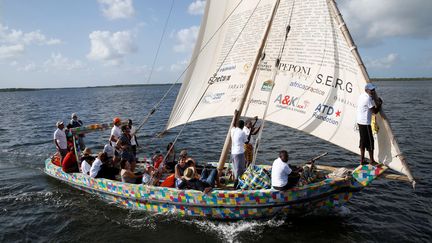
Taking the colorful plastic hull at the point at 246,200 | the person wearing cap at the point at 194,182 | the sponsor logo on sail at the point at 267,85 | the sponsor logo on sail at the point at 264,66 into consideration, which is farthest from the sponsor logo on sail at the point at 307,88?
the person wearing cap at the point at 194,182

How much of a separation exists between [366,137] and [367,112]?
705 millimetres

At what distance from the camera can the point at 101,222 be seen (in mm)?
11766

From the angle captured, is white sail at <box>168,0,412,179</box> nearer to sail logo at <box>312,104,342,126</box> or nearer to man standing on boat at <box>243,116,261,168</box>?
sail logo at <box>312,104,342,126</box>

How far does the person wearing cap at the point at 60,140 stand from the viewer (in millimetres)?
15298

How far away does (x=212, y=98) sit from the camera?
41.3ft

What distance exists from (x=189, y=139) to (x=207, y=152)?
16.1 feet

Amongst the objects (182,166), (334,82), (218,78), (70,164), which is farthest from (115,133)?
(334,82)

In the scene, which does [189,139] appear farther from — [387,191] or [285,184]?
[285,184]

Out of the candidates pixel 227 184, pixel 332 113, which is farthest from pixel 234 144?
pixel 332 113

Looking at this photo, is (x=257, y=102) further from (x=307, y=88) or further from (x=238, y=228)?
(x=238, y=228)

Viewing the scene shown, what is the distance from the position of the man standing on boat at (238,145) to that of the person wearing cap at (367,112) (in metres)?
3.48

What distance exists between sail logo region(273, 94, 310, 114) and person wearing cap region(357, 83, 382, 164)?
1.75 metres

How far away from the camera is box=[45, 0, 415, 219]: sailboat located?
30.8 ft

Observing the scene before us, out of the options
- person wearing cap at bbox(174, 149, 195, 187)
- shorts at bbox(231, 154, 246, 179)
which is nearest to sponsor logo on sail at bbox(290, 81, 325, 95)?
shorts at bbox(231, 154, 246, 179)
